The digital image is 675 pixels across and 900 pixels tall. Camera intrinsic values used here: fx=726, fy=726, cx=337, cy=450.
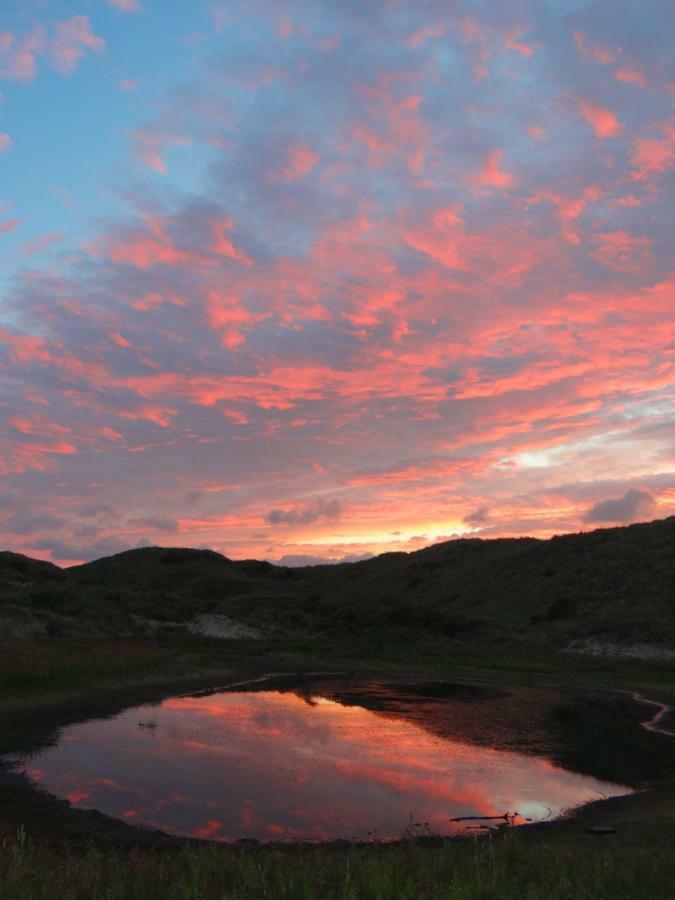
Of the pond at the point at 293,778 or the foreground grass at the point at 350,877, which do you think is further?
the pond at the point at 293,778

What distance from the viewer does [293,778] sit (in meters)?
17.8

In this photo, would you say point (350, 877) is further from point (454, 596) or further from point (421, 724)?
point (454, 596)

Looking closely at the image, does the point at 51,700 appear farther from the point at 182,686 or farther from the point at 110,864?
the point at 110,864

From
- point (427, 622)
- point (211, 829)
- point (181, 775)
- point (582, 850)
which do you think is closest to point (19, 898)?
point (211, 829)

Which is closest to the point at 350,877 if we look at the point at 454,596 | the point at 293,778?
the point at 293,778

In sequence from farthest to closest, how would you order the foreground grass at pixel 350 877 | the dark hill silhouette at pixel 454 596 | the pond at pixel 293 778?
the dark hill silhouette at pixel 454 596 → the pond at pixel 293 778 → the foreground grass at pixel 350 877

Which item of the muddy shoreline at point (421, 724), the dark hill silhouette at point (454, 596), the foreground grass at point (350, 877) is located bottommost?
the muddy shoreline at point (421, 724)

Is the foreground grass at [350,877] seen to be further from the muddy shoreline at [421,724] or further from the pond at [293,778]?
the pond at [293,778]

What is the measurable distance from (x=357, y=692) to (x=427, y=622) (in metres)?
29.4

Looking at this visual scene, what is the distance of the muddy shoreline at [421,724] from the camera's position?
13.1 metres

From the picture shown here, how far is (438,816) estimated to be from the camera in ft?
49.1

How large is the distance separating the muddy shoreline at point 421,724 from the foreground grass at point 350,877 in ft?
9.69

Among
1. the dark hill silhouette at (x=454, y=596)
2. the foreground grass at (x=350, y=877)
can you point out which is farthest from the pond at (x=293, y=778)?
the dark hill silhouette at (x=454, y=596)

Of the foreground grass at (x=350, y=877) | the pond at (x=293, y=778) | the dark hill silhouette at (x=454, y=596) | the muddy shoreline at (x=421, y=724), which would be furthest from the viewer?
the dark hill silhouette at (x=454, y=596)
